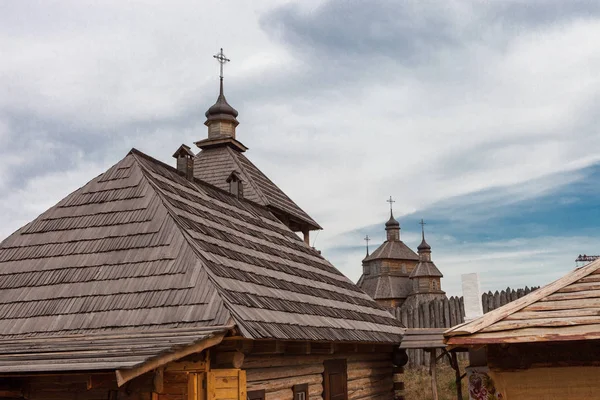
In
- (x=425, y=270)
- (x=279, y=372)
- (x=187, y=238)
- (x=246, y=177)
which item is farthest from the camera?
(x=425, y=270)

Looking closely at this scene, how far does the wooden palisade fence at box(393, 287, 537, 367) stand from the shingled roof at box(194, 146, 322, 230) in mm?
4613

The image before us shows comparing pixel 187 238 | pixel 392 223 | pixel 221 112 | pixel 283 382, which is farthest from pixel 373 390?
pixel 392 223

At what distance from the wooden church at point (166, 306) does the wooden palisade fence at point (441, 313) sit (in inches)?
278

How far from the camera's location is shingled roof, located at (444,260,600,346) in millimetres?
6168

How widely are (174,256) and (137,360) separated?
111 inches

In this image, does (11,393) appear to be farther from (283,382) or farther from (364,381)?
(364,381)

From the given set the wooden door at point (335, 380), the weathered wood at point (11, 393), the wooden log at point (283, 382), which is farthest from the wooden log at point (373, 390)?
the weathered wood at point (11, 393)

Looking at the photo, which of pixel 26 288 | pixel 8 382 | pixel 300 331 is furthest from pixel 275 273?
pixel 8 382

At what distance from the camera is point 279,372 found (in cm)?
886

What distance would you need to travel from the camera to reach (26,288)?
28.8 feet

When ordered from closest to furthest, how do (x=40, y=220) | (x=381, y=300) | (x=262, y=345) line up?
(x=262, y=345)
(x=40, y=220)
(x=381, y=300)

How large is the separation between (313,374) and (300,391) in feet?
1.94

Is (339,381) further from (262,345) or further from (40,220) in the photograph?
(40,220)

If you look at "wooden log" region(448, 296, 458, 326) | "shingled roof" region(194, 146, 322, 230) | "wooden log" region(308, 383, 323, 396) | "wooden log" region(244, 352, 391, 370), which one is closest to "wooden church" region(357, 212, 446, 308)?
"wooden log" region(448, 296, 458, 326)
